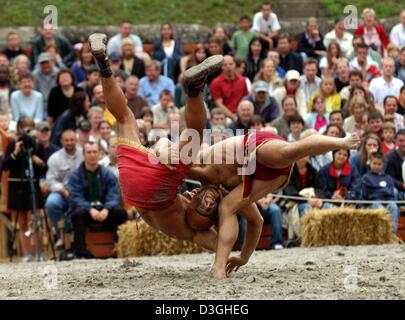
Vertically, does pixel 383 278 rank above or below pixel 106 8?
below

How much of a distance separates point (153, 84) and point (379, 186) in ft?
12.3

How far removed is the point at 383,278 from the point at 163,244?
414 cm

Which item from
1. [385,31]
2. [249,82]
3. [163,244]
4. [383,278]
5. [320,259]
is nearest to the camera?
[383,278]

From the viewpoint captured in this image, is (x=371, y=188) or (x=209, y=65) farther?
(x=371, y=188)

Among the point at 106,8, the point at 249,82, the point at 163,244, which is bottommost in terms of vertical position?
the point at 163,244

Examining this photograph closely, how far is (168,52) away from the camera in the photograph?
17250 mm

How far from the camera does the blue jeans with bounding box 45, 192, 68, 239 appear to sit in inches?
535

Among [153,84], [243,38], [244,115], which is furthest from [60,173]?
[243,38]

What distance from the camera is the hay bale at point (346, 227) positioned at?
13438mm

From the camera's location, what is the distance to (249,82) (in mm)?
16516
